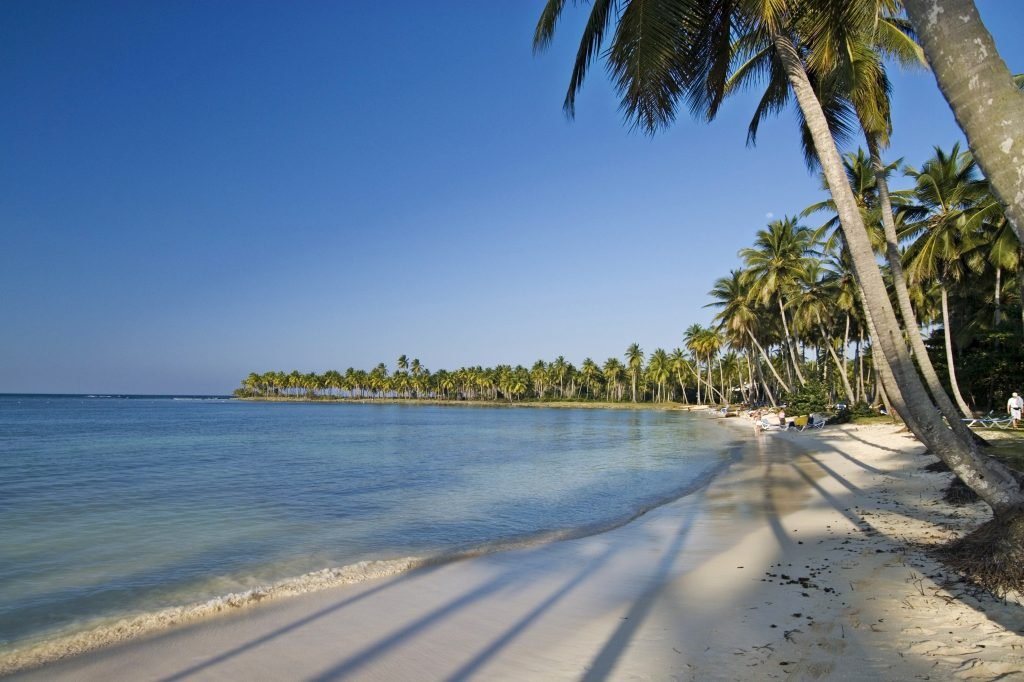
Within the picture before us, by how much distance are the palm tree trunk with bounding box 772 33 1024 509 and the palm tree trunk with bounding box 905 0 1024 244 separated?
332cm

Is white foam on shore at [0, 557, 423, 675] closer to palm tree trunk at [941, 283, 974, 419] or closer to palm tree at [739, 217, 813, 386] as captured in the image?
palm tree trunk at [941, 283, 974, 419]

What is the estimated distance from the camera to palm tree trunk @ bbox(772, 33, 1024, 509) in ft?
19.1

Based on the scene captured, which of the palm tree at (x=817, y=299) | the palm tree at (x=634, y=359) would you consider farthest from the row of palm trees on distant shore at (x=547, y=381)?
the palm tree at (x=817, y=299)

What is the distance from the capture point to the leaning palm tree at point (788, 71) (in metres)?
6.03

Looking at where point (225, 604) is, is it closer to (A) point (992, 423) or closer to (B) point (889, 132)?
(B) point (889, 132)

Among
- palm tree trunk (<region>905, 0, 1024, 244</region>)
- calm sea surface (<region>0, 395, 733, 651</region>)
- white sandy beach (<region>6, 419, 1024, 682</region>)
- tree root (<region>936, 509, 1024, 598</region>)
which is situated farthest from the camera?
calm sea surface (<region>0, 395, 733, 651</region>)

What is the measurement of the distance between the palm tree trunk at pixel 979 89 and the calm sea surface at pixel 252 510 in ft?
28.1

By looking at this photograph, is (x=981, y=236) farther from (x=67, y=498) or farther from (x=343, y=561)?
(x=67, y=498)

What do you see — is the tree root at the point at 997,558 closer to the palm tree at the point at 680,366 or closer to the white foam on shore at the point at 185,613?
the white foam on shore at the point at 185,613

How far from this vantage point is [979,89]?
3342 millimetres

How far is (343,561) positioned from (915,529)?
8502 millimetres

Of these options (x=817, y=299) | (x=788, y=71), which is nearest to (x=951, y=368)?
(x=817, y=299)

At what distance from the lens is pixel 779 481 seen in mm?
15234

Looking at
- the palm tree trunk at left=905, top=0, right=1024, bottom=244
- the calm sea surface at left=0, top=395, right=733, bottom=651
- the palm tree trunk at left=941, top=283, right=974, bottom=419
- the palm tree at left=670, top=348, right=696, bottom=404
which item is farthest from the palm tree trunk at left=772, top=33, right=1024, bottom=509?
the palm tree at left=670, top=348, right=696, bottom=404
